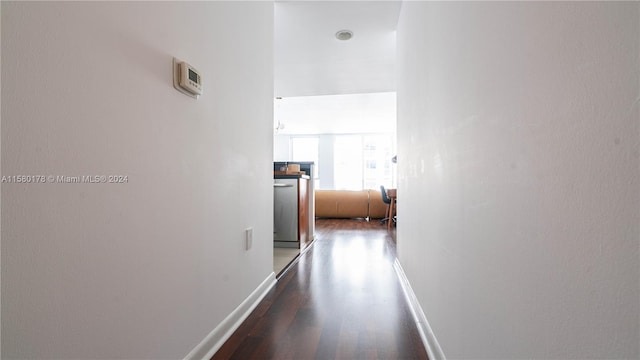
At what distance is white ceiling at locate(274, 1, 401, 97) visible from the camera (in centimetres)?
232

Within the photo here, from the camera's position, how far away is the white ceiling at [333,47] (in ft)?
7.62

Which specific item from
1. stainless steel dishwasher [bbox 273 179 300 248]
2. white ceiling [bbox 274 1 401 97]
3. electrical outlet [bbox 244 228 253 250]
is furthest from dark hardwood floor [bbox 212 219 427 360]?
white ceiling [bbox 274 1 401 97]

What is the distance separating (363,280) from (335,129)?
7.06m

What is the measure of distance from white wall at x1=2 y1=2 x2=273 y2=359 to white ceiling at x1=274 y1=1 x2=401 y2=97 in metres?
1.16

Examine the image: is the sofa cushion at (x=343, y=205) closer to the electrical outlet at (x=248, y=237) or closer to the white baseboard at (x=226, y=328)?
the white baseboard at (x=226, y=328)

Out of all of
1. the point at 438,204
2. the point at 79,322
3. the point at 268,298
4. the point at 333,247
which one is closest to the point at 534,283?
the point at 438,204

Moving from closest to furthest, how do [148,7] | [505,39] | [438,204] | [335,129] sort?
[505,39] → [148,7] → [438,204] → [335,129]

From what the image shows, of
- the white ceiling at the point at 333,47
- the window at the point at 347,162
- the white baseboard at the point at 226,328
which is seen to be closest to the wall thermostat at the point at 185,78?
the white baseboard at the point at 226,328

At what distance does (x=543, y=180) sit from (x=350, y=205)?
6.13 m

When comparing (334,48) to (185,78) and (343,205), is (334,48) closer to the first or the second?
(185,78)

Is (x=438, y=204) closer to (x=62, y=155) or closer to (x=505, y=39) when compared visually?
(x=505, y=39)

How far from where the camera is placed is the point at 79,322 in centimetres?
67

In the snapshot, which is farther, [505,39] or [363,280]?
[363,280]

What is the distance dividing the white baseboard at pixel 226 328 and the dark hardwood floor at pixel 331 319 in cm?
3
